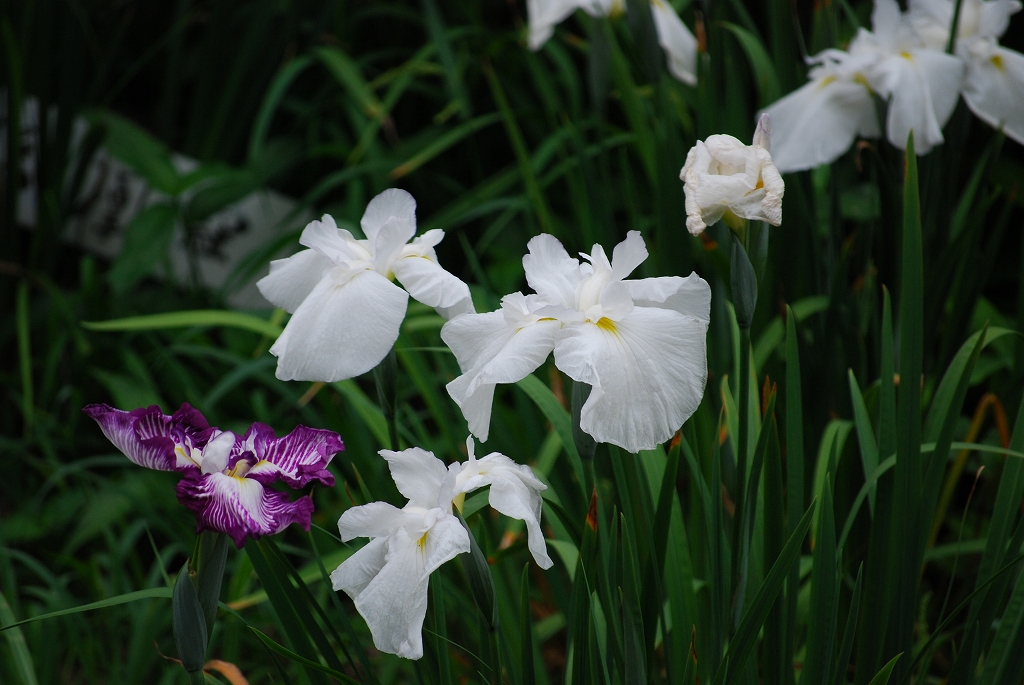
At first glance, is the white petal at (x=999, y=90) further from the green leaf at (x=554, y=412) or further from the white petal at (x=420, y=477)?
the white petal at (x=420, y=477)

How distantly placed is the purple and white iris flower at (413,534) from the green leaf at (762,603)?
0.47 ft

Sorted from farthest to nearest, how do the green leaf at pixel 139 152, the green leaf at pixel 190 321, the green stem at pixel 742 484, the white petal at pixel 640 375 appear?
the green leaf at pixel 139 152
the green leaf at pixel 190 321
the green stem at pixel 742 484
the white petal at pixel 640 375

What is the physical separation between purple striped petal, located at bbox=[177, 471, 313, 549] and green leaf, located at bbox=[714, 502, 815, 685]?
0.89 ft

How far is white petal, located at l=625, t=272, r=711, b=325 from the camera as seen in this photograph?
46 cm

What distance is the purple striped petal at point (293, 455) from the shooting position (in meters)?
0.49

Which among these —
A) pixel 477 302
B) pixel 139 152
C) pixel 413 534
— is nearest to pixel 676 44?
pixel 477 302

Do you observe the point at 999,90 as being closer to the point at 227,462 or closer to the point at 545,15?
the point at 545,15

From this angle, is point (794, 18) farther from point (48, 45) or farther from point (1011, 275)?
point (48, 45)

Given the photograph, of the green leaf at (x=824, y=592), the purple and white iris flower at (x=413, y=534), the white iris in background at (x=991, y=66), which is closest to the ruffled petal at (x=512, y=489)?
the purple and white iris flower at (x=413, y=534)

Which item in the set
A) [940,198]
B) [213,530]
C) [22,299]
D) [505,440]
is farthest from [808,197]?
[22,299]

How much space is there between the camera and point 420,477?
0.47m

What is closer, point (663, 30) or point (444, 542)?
point (444, 542)

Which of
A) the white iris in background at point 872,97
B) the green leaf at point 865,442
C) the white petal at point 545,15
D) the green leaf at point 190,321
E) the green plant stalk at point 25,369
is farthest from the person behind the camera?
the green plant stalk at point 25,369

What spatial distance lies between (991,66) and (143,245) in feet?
4.30
